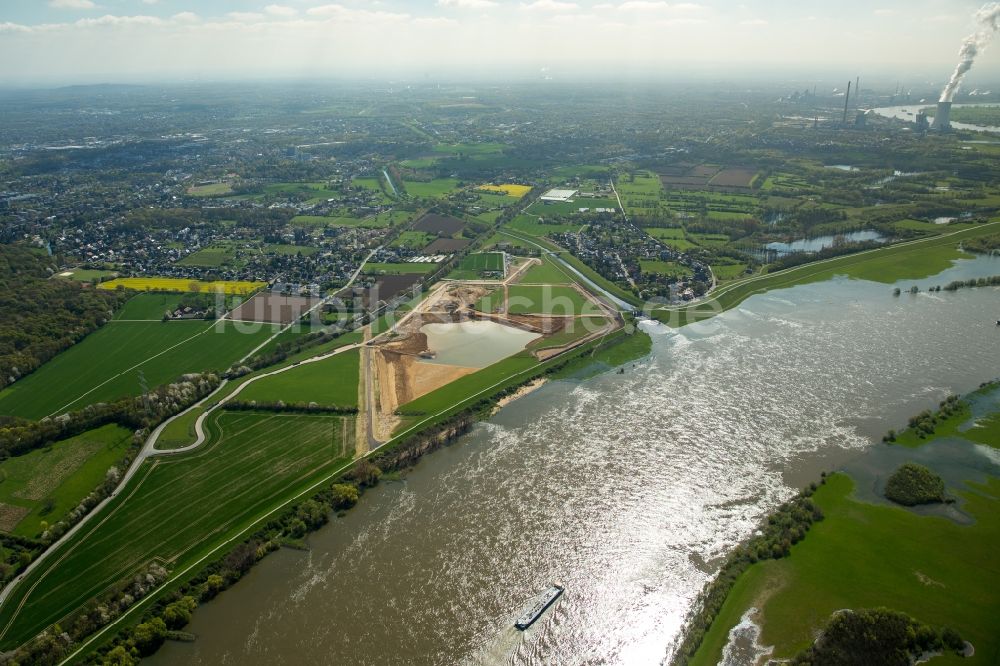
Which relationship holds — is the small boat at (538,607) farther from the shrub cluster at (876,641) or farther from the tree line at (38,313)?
the tree line at (38,313)

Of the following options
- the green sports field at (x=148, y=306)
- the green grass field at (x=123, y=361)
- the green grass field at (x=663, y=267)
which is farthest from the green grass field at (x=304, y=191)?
the green grass field at (x=663, y=267)

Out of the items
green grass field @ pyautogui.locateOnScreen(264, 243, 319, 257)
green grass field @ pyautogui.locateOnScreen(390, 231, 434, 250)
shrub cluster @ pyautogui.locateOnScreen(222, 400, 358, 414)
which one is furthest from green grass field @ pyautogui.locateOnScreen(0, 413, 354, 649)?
green grass field @ pyautogui.locateOnScreen(390, 231, 434, 250)

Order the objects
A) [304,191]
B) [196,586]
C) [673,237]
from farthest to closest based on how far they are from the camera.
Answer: [304,191], [673,237], [196,586]

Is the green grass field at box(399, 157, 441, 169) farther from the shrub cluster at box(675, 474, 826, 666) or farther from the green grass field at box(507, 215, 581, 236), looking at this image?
the shrub cluster at box(675, 474, 826, 666)

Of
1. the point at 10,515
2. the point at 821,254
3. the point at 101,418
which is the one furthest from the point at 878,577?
the point at 821,254

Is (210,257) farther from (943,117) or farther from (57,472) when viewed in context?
(943,117)

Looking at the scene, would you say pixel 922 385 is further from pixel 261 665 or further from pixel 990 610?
pixel 261 665
